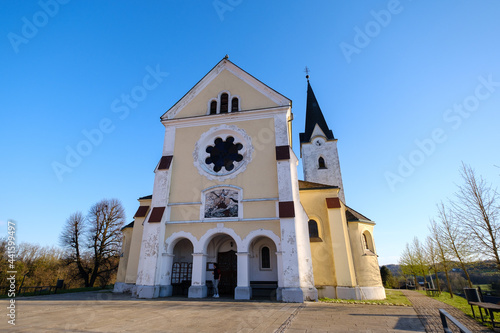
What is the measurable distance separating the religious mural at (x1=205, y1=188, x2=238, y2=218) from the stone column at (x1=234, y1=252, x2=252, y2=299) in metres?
2.48

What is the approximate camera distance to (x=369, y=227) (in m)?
18.7

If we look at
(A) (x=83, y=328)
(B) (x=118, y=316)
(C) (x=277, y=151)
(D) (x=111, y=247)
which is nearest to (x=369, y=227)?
(C) (x=277, y=151)

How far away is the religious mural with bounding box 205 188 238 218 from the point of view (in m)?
15.2

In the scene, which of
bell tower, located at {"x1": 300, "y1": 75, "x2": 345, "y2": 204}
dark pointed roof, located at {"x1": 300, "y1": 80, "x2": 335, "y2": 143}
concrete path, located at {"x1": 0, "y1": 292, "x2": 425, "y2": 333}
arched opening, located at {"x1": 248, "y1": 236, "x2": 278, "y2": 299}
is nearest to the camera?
concrete path, located at {"x1": 0, "y1": 292, "x2": 425, "y2": 333}

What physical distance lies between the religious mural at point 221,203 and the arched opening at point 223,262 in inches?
62.8

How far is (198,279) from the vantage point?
561 inches

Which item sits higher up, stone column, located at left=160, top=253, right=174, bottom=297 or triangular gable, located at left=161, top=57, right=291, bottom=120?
triangular gable, located at left=161, top=57, right=291, bottom=120

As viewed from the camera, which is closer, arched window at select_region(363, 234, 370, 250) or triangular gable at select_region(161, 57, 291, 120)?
arched window at select_region(363, 234, 370, 250)

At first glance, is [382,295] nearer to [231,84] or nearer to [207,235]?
[207,235]

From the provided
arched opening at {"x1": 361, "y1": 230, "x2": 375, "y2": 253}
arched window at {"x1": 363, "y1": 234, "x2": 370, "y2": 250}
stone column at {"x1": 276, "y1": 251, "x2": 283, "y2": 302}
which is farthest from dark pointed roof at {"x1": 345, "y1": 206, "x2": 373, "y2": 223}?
stone column at {"x1": 276, "y1": 251, "x2": 283, "y2": 302}

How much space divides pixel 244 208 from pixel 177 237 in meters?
4.50

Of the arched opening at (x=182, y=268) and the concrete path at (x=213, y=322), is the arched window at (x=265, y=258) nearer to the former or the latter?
the arched opening at (x=182, y=268)

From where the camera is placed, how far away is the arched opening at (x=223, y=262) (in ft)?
51.4

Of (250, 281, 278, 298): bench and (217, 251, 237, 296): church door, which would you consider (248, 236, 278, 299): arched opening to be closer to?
(250, 281, 278, 298): bench
